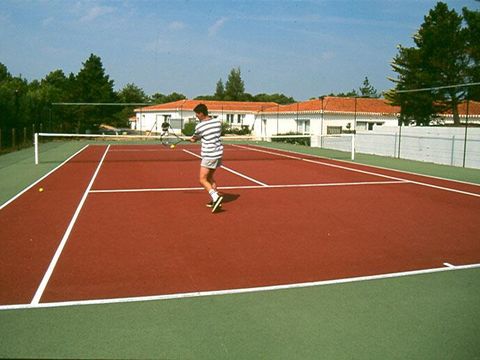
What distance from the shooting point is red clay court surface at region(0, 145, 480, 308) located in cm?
512

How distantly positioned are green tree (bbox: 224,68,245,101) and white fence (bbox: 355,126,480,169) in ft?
238

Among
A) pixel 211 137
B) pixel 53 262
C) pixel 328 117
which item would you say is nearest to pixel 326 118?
pixel 328 117

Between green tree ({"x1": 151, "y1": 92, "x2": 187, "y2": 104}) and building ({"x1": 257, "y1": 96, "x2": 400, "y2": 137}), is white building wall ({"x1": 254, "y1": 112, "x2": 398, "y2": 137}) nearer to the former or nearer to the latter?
building ({"x1": 257, "y1": 96, "x2": 400, "y2": 137})

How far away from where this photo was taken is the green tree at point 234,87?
320 ft

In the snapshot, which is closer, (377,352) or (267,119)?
(377,352)

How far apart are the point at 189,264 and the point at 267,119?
46.9 meters

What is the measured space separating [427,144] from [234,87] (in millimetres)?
80095

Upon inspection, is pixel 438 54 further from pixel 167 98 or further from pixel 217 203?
pixel 167 98

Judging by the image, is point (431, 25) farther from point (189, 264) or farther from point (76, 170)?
point (189, 264)

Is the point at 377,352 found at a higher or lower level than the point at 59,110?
lower

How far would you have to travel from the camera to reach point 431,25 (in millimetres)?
36750

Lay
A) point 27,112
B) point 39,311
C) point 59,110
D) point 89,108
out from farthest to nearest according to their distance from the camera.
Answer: point 89,108 → point 59,110 → point 27,112 → point 39,311

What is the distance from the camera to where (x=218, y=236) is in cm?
696

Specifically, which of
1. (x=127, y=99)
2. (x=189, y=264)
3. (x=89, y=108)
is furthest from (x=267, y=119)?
(x=189, y=264)
